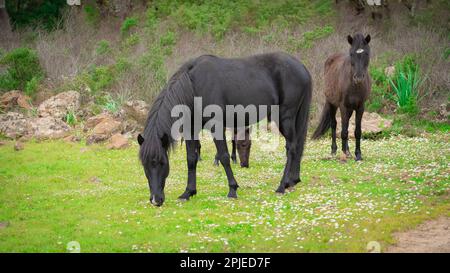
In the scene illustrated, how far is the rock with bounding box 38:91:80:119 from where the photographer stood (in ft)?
63.1

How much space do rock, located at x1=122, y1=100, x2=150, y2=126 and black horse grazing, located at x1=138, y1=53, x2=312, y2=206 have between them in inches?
308

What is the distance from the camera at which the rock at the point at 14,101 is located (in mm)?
20391

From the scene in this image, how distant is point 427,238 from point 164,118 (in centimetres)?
445

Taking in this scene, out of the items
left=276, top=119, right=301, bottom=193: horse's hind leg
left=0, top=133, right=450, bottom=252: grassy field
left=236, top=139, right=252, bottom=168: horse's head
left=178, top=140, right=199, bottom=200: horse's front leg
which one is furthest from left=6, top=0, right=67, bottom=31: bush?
left=276, top=119, right=301, bottom=193: horse's hind leg

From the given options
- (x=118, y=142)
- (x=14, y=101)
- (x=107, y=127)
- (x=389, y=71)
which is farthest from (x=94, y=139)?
(x=389, y=71)

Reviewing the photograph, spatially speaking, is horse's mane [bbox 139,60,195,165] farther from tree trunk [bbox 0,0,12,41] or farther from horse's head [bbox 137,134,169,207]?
tree trunk [bbox 0,0,12,41]

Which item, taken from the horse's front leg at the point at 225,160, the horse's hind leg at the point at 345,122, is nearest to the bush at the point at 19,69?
the horse's hind leg at the point at 345,122

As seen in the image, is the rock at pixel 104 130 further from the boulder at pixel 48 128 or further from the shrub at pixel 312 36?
the shrub at pixel 312 36

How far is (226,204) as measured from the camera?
9.72 m

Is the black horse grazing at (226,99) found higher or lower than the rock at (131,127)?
higher

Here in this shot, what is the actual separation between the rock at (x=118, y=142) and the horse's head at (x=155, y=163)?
6498 millimetres

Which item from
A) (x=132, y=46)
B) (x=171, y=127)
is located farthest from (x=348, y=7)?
(x=171, y=127)
